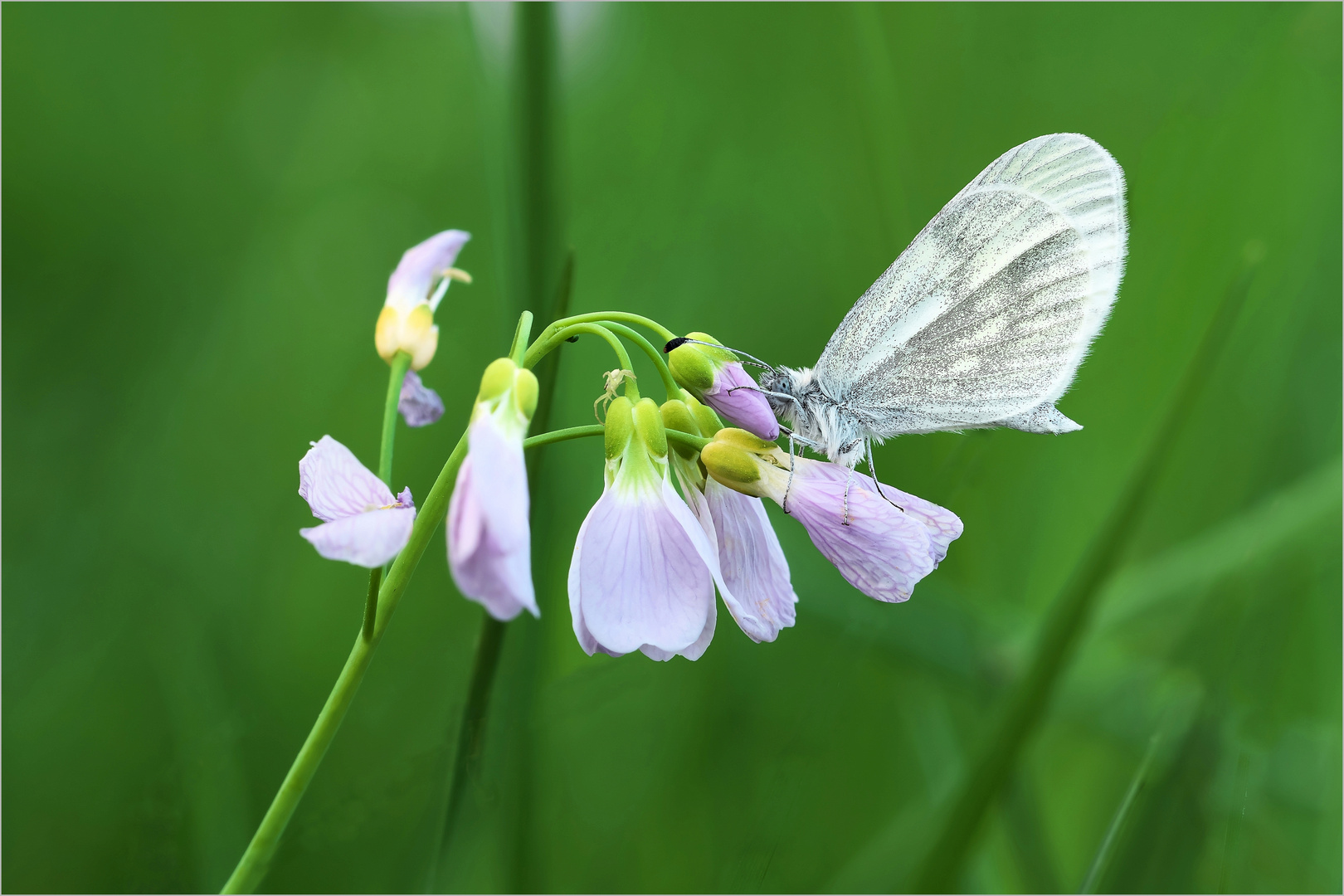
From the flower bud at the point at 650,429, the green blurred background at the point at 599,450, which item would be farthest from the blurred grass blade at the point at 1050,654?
the flower bud at the point at 650,429


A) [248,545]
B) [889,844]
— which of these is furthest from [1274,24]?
[248,545]

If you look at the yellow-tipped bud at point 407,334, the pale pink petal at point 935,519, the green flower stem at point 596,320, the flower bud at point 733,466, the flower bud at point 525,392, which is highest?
the green flower stem at point 596,320

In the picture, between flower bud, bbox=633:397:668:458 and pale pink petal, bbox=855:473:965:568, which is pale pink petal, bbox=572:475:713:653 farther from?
pale pink petal, bbox=855:473:965:568

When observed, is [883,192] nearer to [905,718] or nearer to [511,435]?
[905,718]

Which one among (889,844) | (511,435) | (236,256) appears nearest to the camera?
(511,435)

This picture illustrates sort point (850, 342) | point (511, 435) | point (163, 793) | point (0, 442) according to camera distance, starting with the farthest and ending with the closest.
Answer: point (0, 442) < point (163, 793) < point (850, 342) < point (511, 435)

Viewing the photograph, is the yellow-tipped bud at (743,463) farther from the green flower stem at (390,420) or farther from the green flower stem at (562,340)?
the green flower stem at (390,420)
